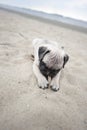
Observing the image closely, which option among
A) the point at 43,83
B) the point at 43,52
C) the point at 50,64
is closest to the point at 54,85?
the point at 43,83

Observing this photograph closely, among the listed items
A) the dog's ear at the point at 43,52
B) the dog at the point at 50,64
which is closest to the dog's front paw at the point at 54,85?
the dog at the point at 50,64

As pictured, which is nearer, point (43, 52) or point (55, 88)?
point (55, 88)

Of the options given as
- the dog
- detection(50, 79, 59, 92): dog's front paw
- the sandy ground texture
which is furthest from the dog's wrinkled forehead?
the sandy ground texture

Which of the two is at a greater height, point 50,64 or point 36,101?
point 50,64

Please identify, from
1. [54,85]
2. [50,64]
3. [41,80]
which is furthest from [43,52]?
[54,85]

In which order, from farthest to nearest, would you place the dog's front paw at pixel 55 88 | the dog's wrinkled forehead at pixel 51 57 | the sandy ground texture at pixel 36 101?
the dog's front paw at pixel 55 88 < the dog's wrinkled forehead at pixel 51 57 < the sandy ground texture at pixel 36 101

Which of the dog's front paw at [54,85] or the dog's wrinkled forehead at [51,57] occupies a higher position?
the dog's wrinkled forehead at [51,57]

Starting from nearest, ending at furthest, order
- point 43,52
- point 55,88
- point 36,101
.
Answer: point 36,101 < point 55,88 < point 43,52

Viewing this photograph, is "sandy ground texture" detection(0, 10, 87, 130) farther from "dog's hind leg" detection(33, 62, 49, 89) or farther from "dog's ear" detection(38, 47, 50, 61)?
"dog's ear" detection(38, 47, 50, 61)

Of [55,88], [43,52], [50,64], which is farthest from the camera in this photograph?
[43,52]

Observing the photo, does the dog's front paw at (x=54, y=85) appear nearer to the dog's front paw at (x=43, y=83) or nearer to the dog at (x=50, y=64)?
the dog at (x=50, y=64)

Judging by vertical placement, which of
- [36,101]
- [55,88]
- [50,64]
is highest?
[50,64]

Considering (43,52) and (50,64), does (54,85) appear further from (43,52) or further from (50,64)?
(43,52)

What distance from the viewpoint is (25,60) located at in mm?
4555
